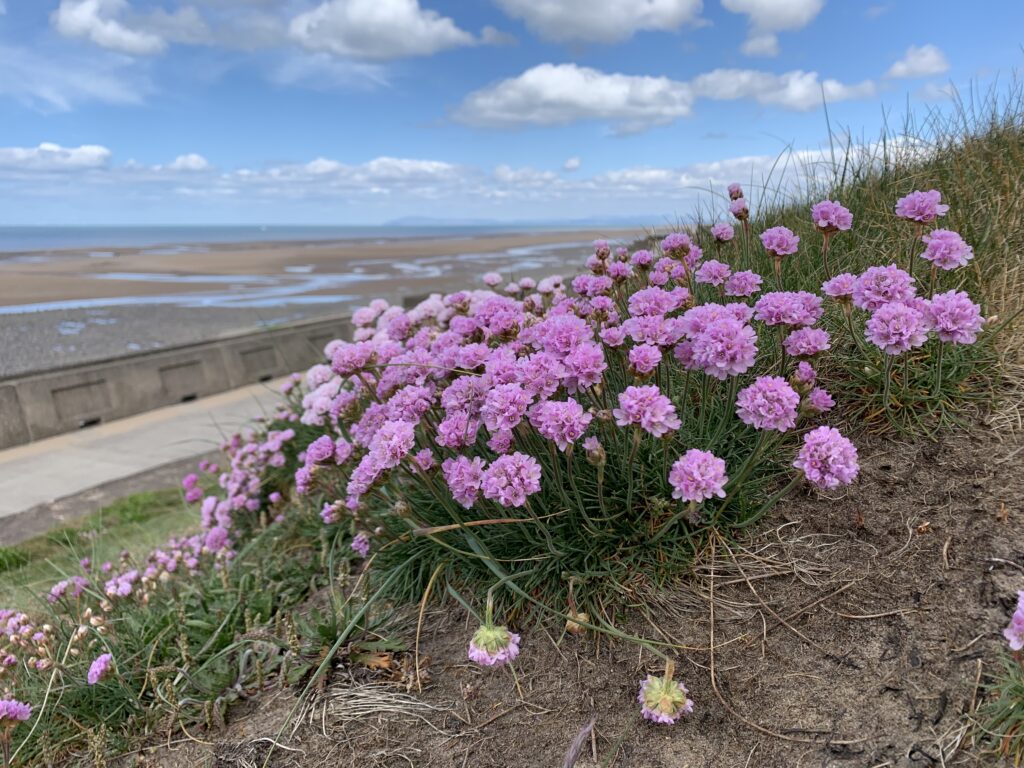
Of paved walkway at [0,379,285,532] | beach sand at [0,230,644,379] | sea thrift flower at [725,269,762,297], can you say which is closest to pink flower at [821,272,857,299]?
sea thrift flower at [725,269,762,297]

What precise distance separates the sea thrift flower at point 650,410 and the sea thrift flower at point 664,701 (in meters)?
0.70

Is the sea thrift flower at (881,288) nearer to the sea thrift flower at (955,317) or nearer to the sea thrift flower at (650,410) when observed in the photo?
the sea thrift flower at (955,317)

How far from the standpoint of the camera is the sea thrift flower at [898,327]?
212 centimetres

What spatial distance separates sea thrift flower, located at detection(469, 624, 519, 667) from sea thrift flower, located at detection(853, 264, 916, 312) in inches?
62.8

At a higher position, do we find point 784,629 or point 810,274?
point 810,274

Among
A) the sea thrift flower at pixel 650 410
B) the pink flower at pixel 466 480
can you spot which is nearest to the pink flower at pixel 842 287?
the sea thrift flower at pixel 650 410

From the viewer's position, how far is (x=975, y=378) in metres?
2.78

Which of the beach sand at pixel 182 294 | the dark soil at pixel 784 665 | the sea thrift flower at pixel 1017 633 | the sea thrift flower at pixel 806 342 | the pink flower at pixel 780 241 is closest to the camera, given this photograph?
the sea thrift flower at pixel 1017 633

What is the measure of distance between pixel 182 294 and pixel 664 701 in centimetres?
2600

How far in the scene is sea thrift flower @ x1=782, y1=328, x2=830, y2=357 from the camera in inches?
88.8

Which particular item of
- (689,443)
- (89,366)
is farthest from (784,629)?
(89,366)

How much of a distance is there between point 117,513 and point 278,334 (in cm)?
590

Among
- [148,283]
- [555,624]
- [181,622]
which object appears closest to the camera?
[555,624]

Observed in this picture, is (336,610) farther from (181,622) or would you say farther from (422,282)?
(422,282)
